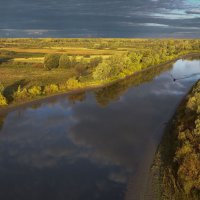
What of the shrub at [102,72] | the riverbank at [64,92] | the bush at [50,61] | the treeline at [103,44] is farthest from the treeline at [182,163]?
the treeline at [103,44]

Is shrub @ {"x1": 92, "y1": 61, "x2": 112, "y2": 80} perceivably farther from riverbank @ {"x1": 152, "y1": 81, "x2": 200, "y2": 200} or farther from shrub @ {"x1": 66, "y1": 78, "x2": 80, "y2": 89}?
riverbank @ {"x1": 152, "y1": 81, "x2": 200, "y2": 200}

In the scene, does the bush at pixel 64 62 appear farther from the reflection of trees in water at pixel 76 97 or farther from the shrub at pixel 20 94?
the shrub at pixel 20 94

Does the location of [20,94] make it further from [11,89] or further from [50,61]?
[50,61]

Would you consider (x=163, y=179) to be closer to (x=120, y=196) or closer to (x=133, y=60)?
(x=120, y=196)

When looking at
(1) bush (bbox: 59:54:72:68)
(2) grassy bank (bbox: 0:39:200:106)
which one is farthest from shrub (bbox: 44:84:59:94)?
(1) bush (bbox: 59:54:72:68)

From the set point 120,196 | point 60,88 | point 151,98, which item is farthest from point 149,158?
point 60,88

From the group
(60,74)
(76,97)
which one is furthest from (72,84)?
(60,74)

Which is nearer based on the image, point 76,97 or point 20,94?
point 20,94
